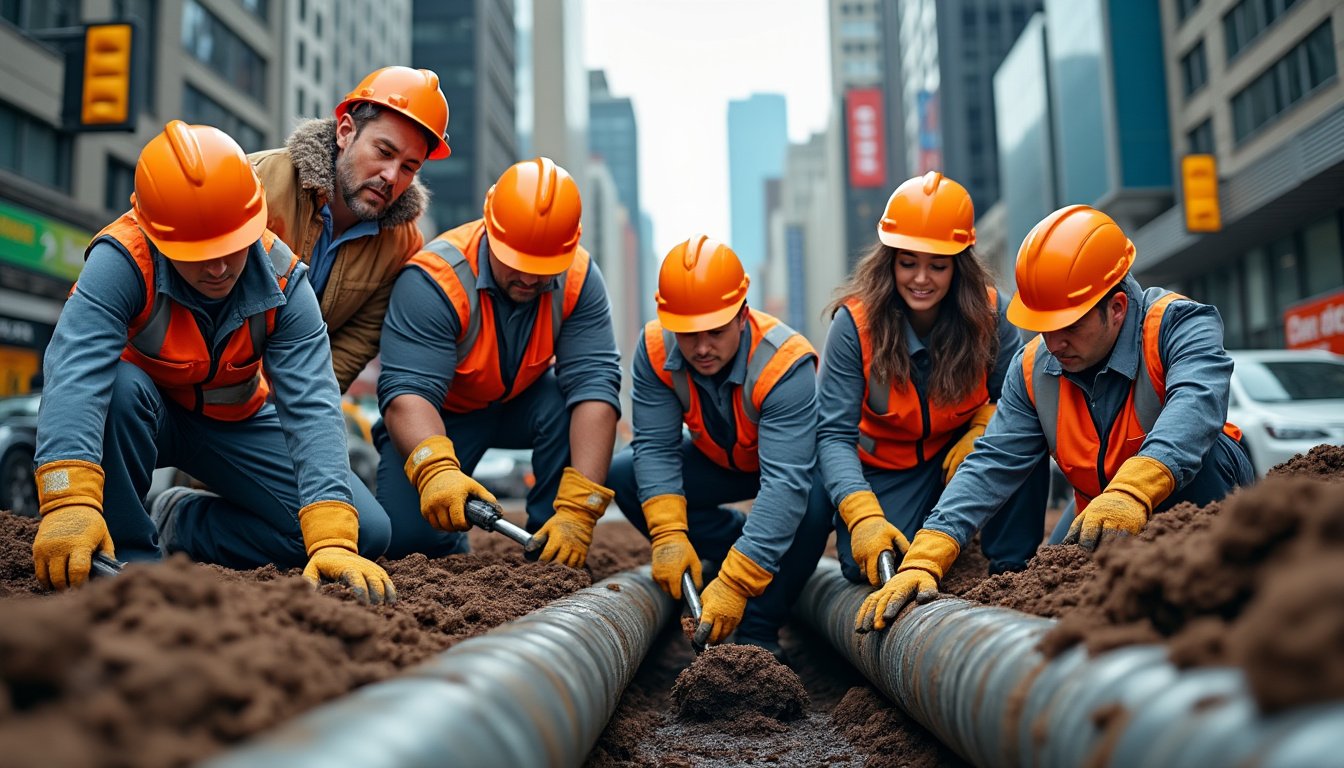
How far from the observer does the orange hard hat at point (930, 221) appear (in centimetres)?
420

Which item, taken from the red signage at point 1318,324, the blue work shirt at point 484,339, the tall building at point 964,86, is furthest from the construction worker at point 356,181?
the tall building at point 964,86

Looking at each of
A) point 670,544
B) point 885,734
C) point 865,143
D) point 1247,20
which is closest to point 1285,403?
point 670,544

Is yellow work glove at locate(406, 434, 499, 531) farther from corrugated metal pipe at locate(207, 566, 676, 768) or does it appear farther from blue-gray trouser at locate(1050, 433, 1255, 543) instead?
blue-gray trouser at locate(1050, 433, 1255, 543)

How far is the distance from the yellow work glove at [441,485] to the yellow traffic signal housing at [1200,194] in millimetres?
18506

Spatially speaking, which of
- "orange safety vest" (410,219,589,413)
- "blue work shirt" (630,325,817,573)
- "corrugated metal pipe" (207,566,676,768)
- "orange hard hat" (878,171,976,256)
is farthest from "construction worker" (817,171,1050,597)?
"corrugated metal pipe" (207,566,676,768)

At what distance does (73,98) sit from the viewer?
12.1 metres

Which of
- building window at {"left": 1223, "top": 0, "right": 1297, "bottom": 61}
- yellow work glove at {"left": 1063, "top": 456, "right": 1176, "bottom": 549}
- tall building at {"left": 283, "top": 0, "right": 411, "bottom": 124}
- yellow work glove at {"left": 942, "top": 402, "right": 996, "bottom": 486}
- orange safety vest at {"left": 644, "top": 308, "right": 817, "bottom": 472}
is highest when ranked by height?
tall building at {"left": 283, "top": 0, "right": 411, "bottom": 124}

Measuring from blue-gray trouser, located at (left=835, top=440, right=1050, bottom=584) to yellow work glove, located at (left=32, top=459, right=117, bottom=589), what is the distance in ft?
8.31

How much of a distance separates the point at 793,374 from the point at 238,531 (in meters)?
2.24

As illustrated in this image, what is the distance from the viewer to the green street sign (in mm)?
17062

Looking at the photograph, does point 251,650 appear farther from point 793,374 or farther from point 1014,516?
point 1014,516

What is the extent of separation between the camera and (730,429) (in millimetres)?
4586

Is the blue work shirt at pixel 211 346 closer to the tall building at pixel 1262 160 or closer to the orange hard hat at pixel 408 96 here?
the orange hard hat at pixel 408 96

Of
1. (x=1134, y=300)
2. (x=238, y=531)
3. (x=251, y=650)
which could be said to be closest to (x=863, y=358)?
(x=1134, y=300)
